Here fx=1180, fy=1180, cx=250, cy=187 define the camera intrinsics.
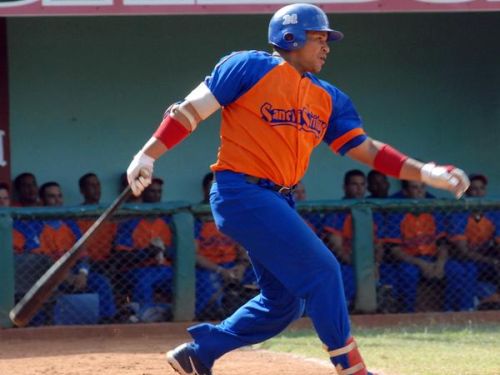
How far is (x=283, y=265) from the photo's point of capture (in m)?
5.15

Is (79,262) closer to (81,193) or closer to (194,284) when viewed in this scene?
(194,284)

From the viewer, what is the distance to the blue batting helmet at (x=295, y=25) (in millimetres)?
5391

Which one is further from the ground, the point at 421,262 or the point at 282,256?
the point at 282,256

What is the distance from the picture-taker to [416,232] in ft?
31.4

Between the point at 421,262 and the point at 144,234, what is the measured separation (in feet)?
7.41

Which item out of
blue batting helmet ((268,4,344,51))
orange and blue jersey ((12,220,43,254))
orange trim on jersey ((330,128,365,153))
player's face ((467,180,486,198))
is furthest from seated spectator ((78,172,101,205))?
blue batting helmet ((268,4,344,51))

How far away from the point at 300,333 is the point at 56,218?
6.73ft

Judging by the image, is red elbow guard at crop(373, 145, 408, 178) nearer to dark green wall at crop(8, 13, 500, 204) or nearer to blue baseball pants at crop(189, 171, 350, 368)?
blue baseball pants at crop(189, 171, 350, 368)

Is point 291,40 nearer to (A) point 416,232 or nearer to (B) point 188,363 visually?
(B) point 188,363

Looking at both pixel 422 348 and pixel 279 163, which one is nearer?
pixel 279 163

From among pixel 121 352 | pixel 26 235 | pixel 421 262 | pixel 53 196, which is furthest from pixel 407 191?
pixel 121 352

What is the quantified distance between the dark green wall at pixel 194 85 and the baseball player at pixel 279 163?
5.65 m

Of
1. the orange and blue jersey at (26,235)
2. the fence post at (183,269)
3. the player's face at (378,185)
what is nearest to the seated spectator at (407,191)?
the player's face at (378,185)

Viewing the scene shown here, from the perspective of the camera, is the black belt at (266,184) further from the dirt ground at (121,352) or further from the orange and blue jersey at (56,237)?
the orange and blue jersey at (56,237)
